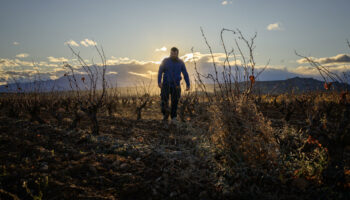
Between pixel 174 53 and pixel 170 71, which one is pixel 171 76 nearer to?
pixel 170 71

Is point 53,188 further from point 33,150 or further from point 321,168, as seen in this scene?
point 321,168

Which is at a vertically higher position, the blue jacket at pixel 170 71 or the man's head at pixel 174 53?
the man's head at pixel 174 53

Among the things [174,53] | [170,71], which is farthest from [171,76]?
[174,53]

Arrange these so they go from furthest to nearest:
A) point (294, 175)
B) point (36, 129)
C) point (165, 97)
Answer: point (165, 97)
point (36, 129)
point (294, 175)

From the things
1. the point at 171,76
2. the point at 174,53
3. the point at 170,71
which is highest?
the point at 174,53

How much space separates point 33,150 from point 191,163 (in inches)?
82.7

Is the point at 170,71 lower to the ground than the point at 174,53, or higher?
lower

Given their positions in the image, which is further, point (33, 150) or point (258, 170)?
point (33, 150)

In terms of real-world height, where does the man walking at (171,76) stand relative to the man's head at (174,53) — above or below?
below

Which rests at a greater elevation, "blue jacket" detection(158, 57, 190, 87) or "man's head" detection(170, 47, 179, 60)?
"man's head" detection(170, 47, 179, 60)

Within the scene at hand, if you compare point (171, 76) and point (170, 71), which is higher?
point (170, 71)

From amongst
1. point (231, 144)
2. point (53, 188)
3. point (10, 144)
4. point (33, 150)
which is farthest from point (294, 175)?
point (10, 144)

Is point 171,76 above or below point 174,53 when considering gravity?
below

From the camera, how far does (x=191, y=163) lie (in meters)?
2.55
